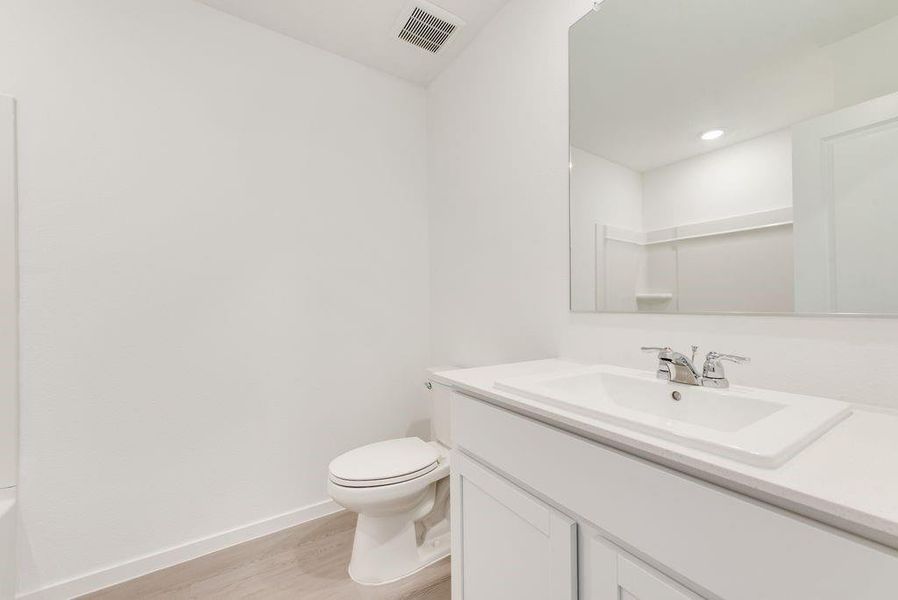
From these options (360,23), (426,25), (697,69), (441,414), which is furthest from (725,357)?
(360,23)

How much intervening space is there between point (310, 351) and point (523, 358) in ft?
3.54

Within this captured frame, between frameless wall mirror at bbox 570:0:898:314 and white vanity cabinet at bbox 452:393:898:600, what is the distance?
591 mm

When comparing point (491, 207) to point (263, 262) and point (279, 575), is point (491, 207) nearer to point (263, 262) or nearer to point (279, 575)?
point (263, 262)

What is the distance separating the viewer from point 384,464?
57.9 inches

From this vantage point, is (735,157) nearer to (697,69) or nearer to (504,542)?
(697,69)

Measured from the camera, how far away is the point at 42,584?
4.34 feet

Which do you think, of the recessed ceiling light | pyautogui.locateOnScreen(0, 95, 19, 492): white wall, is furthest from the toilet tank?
pyautogui.locateOnScreen(0, 95, 19, 492): white wall

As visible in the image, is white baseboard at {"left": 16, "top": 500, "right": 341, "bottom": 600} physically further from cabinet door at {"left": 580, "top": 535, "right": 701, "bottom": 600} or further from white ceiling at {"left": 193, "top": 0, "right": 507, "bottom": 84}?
white ceiling at {"left": 193, "top": 0, "right": 507, "bottom": 84}

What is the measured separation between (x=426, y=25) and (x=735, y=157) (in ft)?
4.90

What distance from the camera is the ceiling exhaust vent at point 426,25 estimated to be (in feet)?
5.40

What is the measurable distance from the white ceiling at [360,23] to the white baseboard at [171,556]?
237 centimetres

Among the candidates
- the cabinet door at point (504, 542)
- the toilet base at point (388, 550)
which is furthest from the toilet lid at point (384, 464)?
the cabinet door at point (504, 542)

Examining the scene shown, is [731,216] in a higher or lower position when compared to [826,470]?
higher

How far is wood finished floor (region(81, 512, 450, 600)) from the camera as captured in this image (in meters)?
1.36
